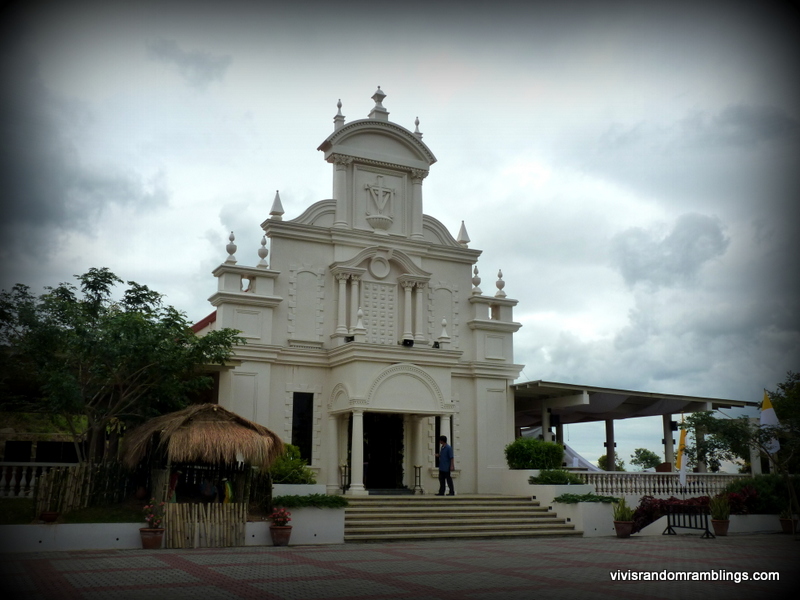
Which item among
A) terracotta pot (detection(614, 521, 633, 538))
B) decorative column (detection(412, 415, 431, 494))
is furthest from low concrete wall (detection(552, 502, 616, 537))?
decorative column (detection(412, 415, 431, 494))

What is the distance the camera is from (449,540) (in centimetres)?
1833

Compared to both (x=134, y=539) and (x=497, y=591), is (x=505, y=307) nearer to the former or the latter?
(x=134, y=539)

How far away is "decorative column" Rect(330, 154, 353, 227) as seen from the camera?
976 inches

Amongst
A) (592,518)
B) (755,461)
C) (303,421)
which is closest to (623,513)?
(592,518)

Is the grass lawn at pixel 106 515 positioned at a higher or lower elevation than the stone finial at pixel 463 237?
lower

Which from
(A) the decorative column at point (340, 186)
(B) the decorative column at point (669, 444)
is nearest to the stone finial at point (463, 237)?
(A) the decorative column at point (340, 186)

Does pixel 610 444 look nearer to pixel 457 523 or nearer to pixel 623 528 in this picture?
pixel 623 528

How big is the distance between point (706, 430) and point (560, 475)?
4153 millimetres

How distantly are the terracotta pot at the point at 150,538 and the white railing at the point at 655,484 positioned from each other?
38.1 feet

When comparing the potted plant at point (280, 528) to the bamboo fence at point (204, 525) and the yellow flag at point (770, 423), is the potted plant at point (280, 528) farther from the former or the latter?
the yellow flag at point (770, 423)

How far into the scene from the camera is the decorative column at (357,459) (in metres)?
20.8

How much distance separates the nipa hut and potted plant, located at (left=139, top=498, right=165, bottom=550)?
0.95m

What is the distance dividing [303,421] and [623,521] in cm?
941

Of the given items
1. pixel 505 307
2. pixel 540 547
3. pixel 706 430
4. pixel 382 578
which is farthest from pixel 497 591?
pixel 505 307
